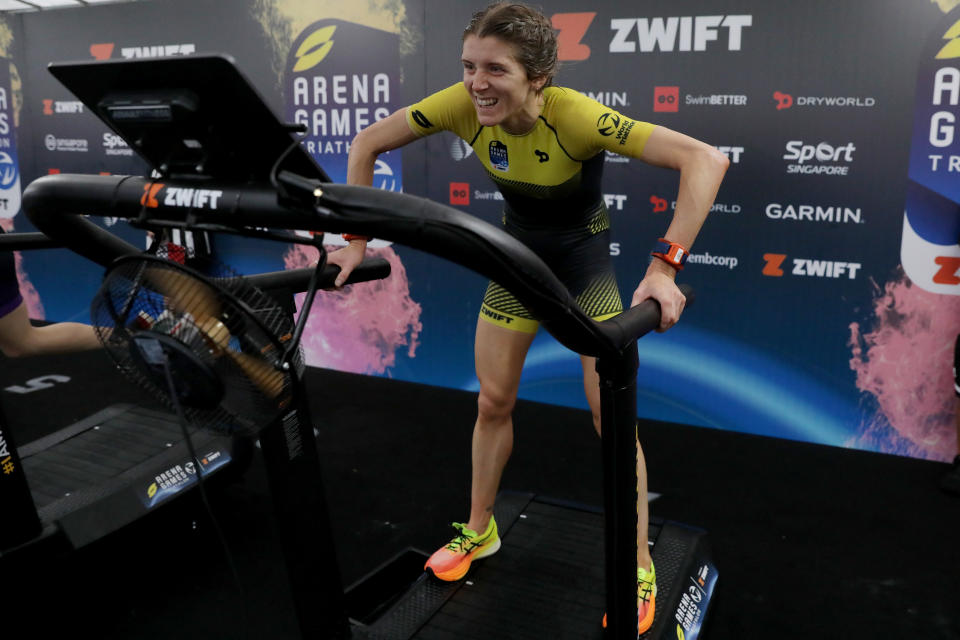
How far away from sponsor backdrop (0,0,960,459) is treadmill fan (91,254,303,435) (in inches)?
112

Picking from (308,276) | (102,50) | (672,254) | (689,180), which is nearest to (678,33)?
(689,180)

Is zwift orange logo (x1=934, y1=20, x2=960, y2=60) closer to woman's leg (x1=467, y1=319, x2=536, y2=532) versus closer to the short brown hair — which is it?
the short brown hair

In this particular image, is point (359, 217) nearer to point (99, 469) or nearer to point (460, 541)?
point (460, 541)

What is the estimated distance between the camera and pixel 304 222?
1100 millimetres

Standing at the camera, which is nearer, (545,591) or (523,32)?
(523,32)

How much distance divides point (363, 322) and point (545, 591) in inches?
105

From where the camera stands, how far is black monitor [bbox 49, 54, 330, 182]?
103cm

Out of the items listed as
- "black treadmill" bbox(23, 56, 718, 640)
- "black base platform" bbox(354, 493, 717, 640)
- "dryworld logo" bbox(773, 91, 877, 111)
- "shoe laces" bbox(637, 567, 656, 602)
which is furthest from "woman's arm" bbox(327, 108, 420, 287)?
"dryworld logo" bbox(773, 91, 877, 111)

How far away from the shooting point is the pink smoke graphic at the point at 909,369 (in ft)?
10.6

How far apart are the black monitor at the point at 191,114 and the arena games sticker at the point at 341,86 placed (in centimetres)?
305

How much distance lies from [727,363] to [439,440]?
1492mm

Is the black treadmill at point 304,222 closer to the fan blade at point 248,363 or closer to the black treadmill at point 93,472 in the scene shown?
the fan blade at point 248,363

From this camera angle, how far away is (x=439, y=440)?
11.9ft

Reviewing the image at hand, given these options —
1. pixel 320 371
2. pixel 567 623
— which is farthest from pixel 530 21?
pixel 320 371
